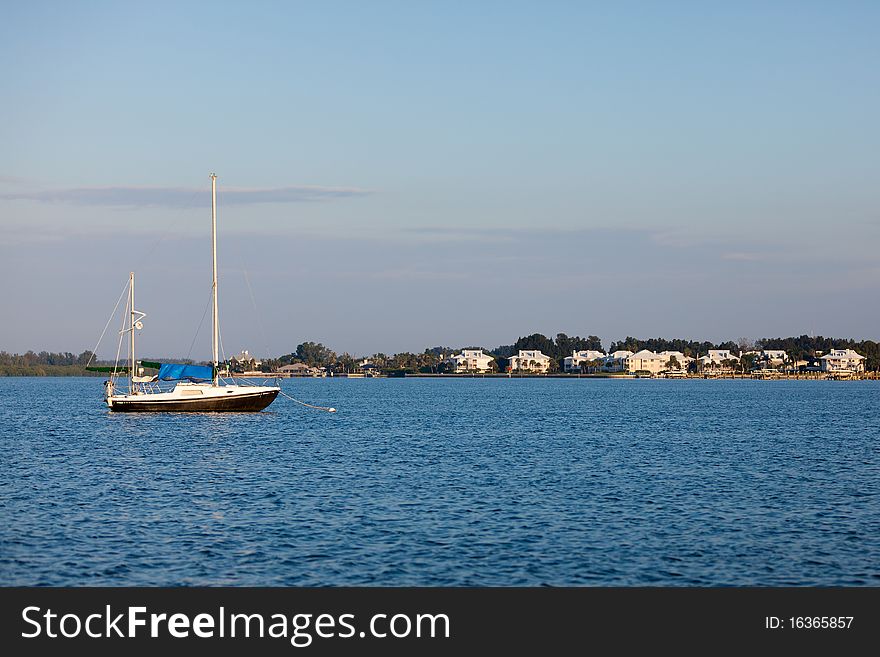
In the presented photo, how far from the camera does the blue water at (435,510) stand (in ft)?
106

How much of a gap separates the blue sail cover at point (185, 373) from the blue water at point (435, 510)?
60.7 ft

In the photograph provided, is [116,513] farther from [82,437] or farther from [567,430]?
[567,430]

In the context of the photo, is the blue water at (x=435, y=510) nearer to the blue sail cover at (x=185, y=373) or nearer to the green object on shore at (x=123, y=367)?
the blue sail cover at (x=185, y=373)

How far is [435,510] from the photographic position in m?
43.9

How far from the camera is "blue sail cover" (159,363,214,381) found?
105875mm

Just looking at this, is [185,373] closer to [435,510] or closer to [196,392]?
[196,392]

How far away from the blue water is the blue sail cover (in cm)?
1849

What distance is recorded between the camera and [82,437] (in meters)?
86.1

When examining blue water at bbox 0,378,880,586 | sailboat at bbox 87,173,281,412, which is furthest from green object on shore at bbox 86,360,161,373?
blue water at bbox 0,378,880,586

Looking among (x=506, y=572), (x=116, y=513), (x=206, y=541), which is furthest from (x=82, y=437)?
(x=506, y=572)

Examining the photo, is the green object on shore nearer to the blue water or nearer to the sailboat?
the sailboat
